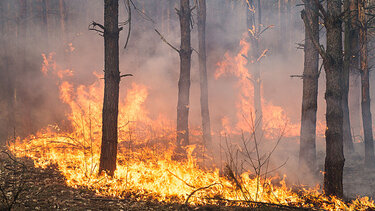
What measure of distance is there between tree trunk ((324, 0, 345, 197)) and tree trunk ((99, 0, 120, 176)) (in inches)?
193

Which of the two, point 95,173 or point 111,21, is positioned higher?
point 111,21

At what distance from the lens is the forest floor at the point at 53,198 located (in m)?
4.42

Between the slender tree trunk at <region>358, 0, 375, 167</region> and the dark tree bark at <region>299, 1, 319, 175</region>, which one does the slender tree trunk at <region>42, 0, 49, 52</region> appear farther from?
the slender tree trunk at <region>358, 0, 375, 167</region>

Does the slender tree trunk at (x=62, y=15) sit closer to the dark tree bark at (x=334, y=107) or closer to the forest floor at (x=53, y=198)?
the forest floor at (x=53, y=198)

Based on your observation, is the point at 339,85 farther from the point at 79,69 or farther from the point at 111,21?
the point at 79,69

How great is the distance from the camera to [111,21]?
6367 millimetres

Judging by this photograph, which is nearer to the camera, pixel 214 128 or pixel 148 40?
pixel 214 128

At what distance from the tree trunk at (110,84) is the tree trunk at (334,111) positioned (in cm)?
490

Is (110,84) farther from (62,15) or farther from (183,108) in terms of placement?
(62,15)

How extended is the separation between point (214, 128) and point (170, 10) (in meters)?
13.0

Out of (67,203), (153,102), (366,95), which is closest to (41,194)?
(67,203)

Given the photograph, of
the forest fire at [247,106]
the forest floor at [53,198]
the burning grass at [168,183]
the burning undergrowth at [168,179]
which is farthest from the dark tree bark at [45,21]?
the forest floor at [53,198]

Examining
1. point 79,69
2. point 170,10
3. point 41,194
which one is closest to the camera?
point 41,194

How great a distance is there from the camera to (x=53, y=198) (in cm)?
484
